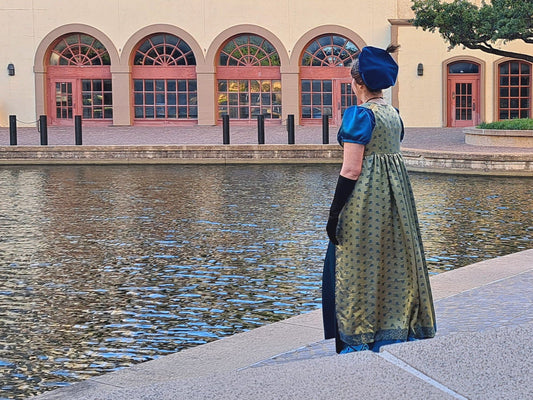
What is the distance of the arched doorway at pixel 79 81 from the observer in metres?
35.6

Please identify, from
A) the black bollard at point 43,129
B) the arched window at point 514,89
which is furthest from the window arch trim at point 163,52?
the black bollard at point 43,129

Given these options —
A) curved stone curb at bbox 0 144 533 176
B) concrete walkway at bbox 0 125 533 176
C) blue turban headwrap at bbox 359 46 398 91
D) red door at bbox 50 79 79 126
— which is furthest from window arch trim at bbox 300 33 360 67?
blue turban headwrap at bbox 359 46 398 91

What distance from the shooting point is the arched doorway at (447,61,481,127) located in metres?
34.6

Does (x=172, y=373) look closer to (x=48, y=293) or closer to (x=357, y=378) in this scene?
(x=357, y=378)

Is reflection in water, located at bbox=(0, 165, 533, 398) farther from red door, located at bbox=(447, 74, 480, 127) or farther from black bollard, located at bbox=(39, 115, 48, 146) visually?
red door, located at bbox=(447, 74, 480, 127)

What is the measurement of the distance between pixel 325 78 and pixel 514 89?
627 centimetres

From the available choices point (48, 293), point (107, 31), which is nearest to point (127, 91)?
point (107, 31)

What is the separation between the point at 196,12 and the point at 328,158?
14801 mm

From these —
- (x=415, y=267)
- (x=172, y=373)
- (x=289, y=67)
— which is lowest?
(x=172, y=373)

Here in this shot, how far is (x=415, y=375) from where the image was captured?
15.4 ft

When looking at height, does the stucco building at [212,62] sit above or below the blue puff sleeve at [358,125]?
above

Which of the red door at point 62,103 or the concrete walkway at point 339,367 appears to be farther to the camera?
the red door at point 62,103

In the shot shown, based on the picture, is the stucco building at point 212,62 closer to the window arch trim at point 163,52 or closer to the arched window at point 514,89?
the window arch trim at point 163,52

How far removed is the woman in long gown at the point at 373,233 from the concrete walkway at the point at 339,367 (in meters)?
0.22
